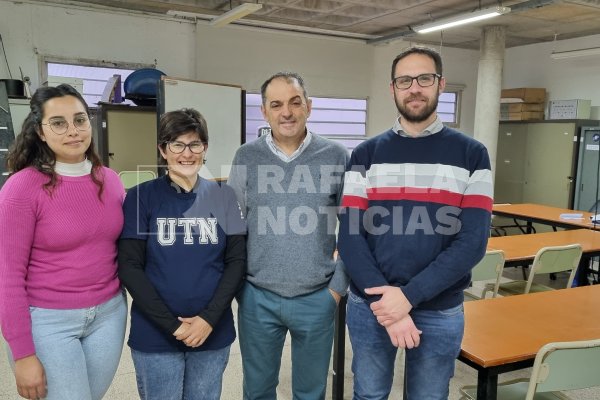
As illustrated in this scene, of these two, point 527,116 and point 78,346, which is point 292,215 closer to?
point 78,346

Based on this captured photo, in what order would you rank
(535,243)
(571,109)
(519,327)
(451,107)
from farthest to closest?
(451,107) < (571,109) < (535,243) < (519,327)

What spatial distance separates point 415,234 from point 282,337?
66 centimetres

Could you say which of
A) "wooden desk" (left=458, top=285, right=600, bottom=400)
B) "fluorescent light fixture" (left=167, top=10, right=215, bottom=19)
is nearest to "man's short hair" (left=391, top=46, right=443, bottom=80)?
"wooden desk" (left=458, top=285, right=600, bottom=400)

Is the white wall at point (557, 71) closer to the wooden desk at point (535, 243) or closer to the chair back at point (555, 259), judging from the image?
the wooden desk at point (535, 243)

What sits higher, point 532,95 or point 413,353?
point 532,95

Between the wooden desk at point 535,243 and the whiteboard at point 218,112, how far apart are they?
322 centimetres

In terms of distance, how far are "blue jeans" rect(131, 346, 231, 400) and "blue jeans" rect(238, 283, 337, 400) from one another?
162mm

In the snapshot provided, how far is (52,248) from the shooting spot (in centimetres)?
138

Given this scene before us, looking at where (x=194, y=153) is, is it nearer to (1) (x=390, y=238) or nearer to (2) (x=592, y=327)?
(1) (x=390, y=238)

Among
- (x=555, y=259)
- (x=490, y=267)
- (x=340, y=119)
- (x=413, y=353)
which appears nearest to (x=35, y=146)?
(x=413, y=353)

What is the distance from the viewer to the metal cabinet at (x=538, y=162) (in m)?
6.91

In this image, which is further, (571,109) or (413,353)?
(571,109)

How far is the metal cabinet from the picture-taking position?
6.91 meters

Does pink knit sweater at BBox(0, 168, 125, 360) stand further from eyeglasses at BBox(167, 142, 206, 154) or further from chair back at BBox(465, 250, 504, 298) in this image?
chair back at BBox(465, 250, 504, 298)
